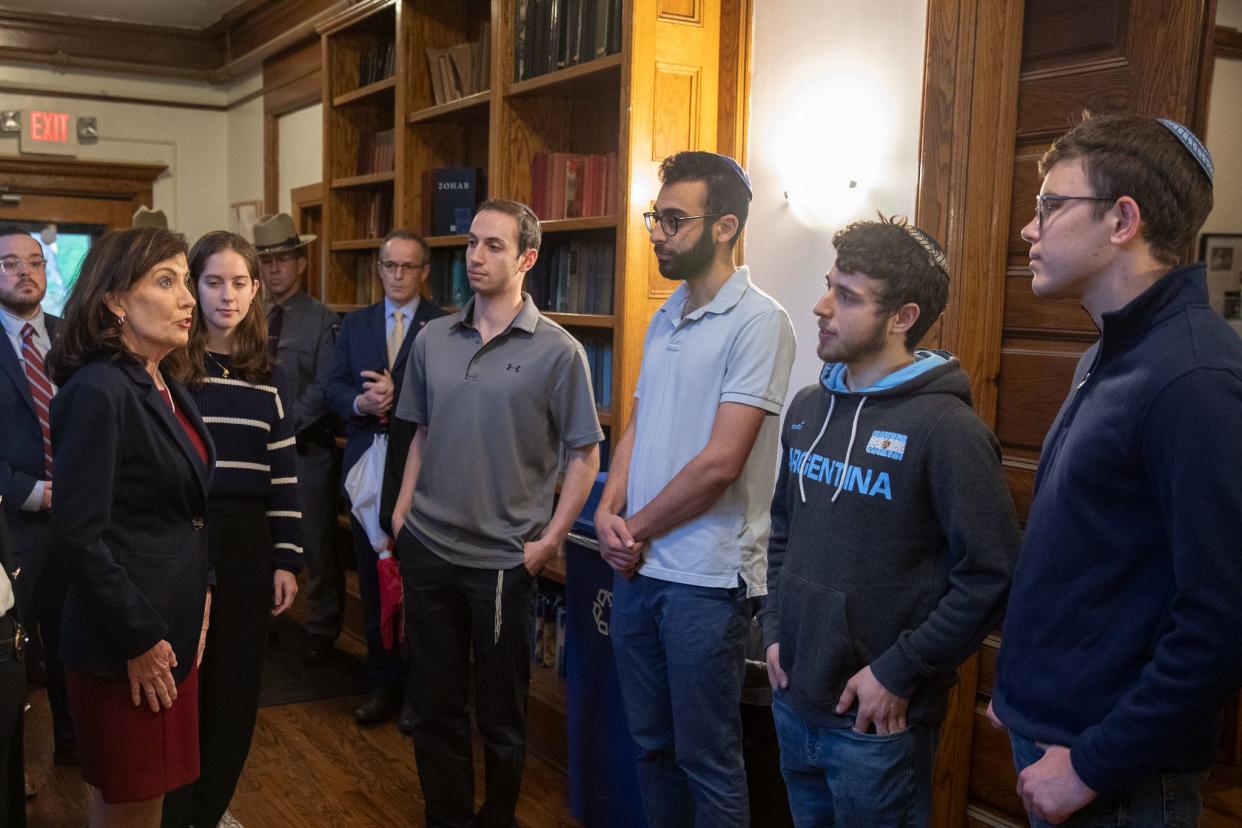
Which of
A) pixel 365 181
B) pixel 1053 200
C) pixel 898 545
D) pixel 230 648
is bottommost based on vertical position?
pixel 230 648

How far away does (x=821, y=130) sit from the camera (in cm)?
286

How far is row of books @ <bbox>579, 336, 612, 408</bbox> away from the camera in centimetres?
351

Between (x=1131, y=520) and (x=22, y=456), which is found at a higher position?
(x=1131, y=520)

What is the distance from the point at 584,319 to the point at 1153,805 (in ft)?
7.71

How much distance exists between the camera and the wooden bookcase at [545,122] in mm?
3084

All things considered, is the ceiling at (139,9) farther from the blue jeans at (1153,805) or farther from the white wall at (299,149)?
the blue jeans at (1153,805)

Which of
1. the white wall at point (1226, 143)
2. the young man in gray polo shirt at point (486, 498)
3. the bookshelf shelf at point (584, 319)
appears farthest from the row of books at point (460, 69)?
the white wall at point (1226, 143)

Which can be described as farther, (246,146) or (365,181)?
(246,146)

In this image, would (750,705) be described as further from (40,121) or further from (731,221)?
(40,121)

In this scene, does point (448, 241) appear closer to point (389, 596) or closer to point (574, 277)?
point (574, 277)

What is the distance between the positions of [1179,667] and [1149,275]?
495 millimetres

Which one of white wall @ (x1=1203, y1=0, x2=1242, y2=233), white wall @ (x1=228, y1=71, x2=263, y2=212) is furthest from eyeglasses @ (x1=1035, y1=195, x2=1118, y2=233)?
white wall @ (x1=228, y1=71, x2=263, y2=212)

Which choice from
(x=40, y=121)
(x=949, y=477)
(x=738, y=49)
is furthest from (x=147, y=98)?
(x=949, y=477)

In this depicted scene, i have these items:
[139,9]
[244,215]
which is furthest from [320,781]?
[139,9]
